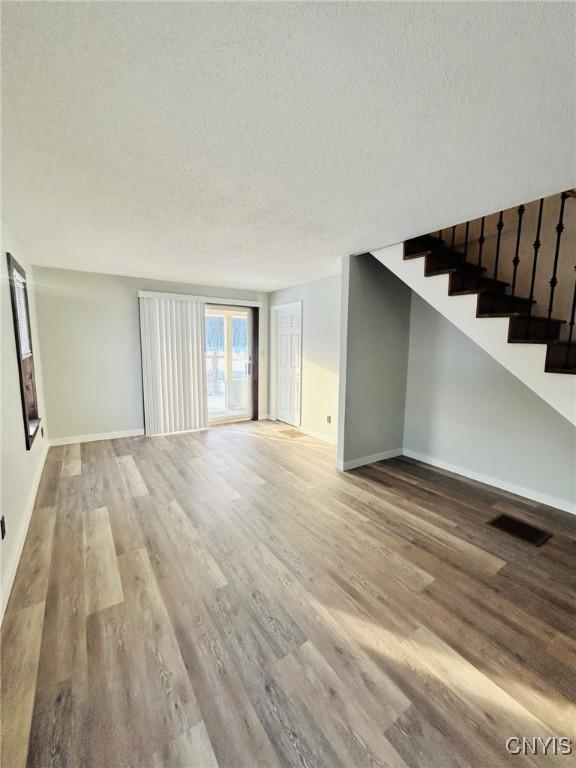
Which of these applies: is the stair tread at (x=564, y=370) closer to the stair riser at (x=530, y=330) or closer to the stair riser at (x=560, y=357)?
the stair riser at (x=560, y=357)

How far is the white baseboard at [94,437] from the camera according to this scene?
4.24m

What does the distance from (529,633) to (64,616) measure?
2.37 metres

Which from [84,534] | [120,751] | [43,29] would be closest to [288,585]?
[120,751]

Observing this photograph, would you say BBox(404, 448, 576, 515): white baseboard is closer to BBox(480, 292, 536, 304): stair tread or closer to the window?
BBox(480, 292, 536, 304): stair tread

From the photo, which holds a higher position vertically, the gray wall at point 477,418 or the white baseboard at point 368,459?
the gray wall at point 477,418

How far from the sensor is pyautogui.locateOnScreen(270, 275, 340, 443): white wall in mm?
4379

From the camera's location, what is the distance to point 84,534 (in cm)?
232

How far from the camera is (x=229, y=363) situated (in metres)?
5.89

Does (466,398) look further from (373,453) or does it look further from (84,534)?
(84,534)

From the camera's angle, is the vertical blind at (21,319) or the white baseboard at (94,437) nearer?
the vertical blind at (21,319)

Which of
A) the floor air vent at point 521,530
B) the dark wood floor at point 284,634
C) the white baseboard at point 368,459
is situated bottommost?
the floor air vent at point 521,530

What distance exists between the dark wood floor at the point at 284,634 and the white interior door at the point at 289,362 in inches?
102

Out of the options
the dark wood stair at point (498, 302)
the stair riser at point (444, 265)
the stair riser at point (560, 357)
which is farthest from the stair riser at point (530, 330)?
the stair riser at point (444, 265)

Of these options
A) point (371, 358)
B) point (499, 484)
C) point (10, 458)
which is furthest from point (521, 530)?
point (10, 458)
